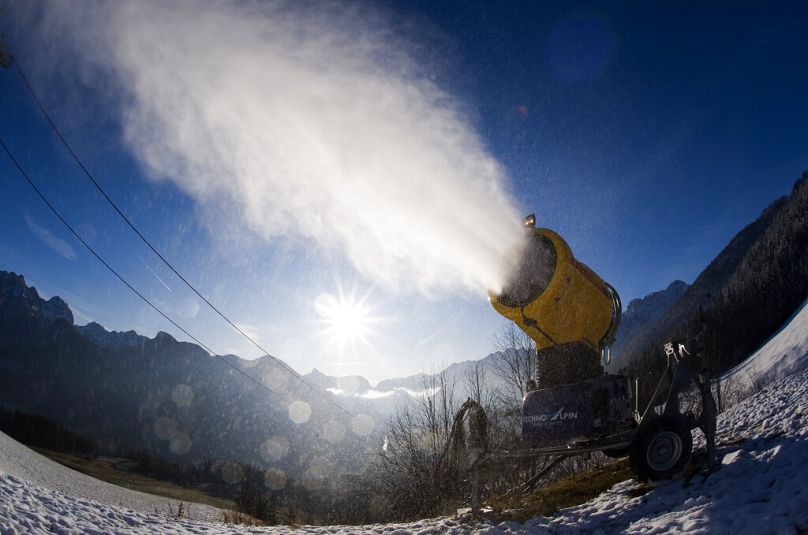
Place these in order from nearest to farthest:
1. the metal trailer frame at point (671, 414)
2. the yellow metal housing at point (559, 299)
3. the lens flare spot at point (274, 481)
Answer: the metal trailer frame at point (671, 414) < the yellow metal housing at point (559, 299) < the lens flare spot at point (274, 481)

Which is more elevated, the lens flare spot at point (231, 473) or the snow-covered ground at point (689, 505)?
the snow-covered ground at point (689, 505)

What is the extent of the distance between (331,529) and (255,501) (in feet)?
74.6

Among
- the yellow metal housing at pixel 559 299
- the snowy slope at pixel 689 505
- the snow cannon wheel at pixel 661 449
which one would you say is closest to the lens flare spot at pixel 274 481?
the snowy slope at pixel 689 505

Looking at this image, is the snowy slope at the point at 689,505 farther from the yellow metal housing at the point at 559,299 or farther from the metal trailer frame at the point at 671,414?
the yellow metal housing at the point at 559,299

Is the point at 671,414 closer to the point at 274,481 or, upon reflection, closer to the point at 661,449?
the point at 661,449

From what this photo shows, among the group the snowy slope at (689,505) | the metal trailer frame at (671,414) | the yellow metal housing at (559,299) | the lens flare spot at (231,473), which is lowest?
the lens flare spot at (231,473)

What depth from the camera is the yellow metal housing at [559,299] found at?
6125 millimetres

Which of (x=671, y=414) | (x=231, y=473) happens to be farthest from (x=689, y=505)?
(x=231, y=473)

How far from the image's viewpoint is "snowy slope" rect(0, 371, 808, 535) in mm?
3818

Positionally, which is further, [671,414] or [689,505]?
[671,414]

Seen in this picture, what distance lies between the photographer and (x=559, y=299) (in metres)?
6.20

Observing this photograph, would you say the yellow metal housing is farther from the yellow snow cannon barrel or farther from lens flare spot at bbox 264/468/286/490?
lens flare spot at bbox 264/468/286/490

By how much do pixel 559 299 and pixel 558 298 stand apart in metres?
0.02

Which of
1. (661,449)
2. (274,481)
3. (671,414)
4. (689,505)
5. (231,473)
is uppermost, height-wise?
(671,414)
